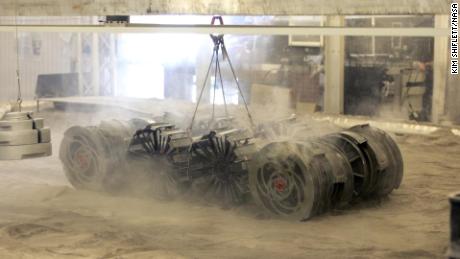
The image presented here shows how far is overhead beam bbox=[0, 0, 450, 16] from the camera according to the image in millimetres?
5277

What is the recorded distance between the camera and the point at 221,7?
640cm

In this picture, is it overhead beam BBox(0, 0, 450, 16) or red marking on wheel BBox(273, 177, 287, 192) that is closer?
overhead beam BBox(0, 0, 450, 16)

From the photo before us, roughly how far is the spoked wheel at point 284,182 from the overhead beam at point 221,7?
Result: 191cm

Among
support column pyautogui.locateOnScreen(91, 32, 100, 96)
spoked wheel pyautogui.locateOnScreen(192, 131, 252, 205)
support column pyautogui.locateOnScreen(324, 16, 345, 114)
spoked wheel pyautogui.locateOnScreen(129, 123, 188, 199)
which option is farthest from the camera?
support column pyautogui.locateOnScreen(91, 32, 100, 96)

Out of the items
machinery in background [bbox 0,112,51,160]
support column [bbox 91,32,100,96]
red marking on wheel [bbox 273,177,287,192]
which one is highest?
support column [bbox 91,32,100,96]

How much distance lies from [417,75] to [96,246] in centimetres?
1052

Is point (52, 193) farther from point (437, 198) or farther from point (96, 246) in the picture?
point (437, 198)

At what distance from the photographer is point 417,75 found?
15453mm

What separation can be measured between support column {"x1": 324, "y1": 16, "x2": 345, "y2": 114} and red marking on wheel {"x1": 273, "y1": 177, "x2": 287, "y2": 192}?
9140 millimetres

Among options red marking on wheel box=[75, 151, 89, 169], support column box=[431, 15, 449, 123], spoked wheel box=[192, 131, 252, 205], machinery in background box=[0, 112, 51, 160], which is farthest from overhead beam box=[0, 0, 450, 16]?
support column box=[431, 15, 449, 123]

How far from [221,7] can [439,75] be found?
9.47 metres

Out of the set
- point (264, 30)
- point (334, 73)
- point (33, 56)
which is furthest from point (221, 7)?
point (33, 56)

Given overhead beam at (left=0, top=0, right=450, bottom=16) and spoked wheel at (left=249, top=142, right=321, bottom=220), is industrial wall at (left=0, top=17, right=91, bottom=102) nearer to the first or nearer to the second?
overhead beam at (left=0, top=0, right=450, bottom=16)

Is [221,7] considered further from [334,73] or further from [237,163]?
[334,73]
